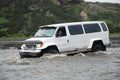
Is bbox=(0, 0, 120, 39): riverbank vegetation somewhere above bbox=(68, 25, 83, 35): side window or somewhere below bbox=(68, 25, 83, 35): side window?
below

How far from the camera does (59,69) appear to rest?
64.3 ft

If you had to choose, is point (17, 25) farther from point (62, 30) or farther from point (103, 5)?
point (62, 30)

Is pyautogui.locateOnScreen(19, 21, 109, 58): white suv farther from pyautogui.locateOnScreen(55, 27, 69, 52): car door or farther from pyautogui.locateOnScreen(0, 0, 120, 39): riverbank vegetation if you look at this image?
pyautogui.locateOnScreen(0, 0, 120, 39): riverbank vegetation

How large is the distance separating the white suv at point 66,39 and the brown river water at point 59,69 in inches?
21.5

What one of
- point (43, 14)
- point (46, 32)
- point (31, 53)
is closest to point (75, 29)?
point (46, 32)

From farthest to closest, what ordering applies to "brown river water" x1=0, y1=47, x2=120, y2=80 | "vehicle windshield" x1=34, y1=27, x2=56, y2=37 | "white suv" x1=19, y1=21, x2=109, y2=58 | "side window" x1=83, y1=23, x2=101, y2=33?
1. "side window" x1=83, y1=23, x2=101, y2=33
2. "vehicle windshield" x1=34, y1=27, x2=56, y2=37
3. "white suv" x1=19, y1=21, x2=109, y2=58
4. "brown river water" x1=0, y1=47, x2=120, y2=80

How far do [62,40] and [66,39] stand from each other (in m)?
0.34

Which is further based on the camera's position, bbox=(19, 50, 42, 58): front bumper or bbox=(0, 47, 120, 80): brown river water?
bbox=(19, 50, 42, 58): front bumper

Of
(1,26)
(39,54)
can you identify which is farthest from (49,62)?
(1,26)

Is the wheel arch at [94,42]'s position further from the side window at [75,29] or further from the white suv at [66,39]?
the side window at [75,29]

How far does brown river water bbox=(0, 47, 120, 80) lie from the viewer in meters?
17.1

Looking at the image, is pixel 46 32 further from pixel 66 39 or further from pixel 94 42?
pixel 94 42

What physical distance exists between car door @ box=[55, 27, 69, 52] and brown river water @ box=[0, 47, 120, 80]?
19.6 inches

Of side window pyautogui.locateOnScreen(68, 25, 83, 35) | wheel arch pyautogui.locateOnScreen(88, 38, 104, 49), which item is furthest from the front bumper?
wheel arch pyautogui.locateOnScreen(88, 38, 104, 49)
